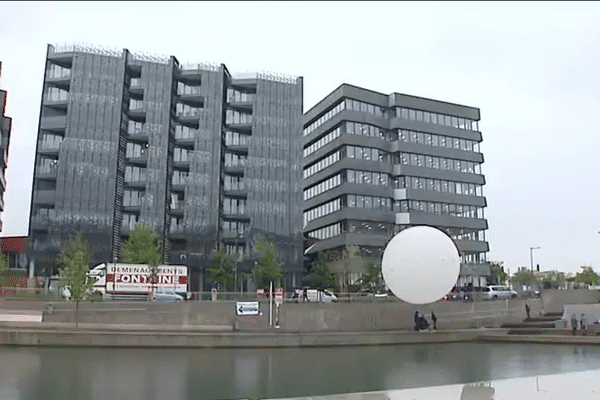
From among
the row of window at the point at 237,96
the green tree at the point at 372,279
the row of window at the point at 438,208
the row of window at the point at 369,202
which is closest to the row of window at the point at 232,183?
the row of window at the point at 237,96

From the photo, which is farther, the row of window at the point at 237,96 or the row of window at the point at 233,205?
the row of window at the point at 237,96

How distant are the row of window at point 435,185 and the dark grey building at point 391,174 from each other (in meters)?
0.15

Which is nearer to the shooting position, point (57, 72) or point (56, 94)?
point (56, 94)

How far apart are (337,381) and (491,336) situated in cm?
1641

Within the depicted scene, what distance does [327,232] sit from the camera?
8588 cm

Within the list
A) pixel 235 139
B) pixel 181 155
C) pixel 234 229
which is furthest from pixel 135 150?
pixel 234 229

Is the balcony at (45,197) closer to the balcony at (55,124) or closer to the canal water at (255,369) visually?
the balcony at (55,124)

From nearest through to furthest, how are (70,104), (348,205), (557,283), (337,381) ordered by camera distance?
(337,381) → (557,283) → (70,104) → (348,205)

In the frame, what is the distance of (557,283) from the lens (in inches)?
1975

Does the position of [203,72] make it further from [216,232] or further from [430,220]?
[430,220]

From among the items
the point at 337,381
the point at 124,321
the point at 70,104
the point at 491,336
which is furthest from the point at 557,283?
the point at 70,104

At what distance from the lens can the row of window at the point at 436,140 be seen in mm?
86562

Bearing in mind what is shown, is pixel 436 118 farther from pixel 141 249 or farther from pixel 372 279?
pixel 141 249

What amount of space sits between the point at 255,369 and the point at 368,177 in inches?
2662
